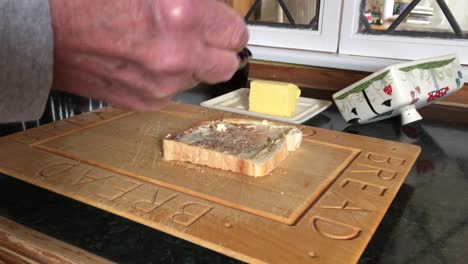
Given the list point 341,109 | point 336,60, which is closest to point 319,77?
point 336,60

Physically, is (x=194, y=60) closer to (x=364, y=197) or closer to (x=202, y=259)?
(x=202, y=259)

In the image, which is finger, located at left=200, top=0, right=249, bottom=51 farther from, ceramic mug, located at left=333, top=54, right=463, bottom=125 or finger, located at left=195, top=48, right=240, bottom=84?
ceramic mug, located at left=333, top=54, right=463, bottom=125

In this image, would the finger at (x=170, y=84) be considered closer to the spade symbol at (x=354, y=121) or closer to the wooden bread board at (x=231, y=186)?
the wooden bread board at (x=231, y=186)

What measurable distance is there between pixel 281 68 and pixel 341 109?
414mm

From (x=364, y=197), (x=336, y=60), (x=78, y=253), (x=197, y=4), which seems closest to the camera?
(x=197, y=4)

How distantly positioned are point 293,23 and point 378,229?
103 centimetres

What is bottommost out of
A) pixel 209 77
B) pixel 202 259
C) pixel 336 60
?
pixel 202 259

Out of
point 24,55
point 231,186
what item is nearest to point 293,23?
point 231,186

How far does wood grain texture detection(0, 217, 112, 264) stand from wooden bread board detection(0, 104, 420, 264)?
3.6 inches

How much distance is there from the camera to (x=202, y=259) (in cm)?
57

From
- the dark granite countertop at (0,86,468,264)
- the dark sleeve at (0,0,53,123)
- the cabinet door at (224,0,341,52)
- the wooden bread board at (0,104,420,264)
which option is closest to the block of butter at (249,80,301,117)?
the wooden bread board at (0,104,420,264)

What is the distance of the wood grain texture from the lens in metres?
0.55

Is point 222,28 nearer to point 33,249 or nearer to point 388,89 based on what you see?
point 33,249

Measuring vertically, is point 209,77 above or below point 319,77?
above
